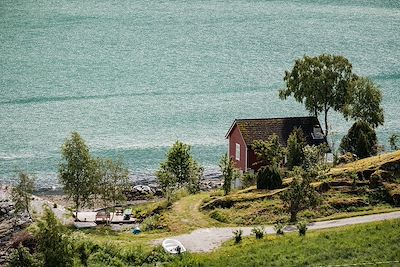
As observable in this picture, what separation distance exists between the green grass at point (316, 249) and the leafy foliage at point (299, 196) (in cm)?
380

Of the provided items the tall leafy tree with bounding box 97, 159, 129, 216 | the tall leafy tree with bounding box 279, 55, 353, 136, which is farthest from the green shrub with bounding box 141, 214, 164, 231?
the tall leafy tree with bounding box 279, 55, 353, 136

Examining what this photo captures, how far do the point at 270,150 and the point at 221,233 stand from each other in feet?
53.4

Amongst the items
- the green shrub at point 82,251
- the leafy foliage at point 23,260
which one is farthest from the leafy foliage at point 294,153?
the leafy foliage at point 23,260

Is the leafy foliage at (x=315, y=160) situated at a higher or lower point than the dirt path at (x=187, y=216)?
higher

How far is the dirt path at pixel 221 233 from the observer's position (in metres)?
49.5

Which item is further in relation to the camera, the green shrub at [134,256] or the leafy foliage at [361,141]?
the leafy foliage at [361,141]

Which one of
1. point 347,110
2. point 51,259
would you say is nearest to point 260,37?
point 347,110

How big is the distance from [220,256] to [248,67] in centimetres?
10661

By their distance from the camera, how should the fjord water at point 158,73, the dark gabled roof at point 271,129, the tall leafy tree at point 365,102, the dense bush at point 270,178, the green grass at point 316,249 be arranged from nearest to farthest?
1. the green grass at point 316,249
2. the dense bush at point 270,178
3. the dark gabled roof at point 271,129
4. the tall leafy tree at point 365,102
5. the fjord water at point 158,73

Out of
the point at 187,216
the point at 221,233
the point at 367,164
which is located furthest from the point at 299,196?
the point at 187,216

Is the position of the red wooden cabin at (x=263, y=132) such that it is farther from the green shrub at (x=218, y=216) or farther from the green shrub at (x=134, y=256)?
→ the green shrub at (x=134, y=256)

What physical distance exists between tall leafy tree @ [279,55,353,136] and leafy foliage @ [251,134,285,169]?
432 inches

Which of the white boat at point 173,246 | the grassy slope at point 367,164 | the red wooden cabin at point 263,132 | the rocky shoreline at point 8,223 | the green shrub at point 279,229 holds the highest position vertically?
the red wooden cabin at point 263,132

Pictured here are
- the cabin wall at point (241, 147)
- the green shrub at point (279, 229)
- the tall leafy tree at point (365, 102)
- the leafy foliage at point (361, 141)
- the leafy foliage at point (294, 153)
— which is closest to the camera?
the green shrub at point (279, 229)
